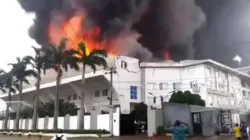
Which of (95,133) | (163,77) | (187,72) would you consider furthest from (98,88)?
(95,133)

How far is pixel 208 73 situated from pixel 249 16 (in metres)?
19.6

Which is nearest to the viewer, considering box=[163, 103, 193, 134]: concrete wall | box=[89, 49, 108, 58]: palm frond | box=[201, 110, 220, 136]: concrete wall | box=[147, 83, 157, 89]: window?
box=[201, 110, 220, 136]: concrete wall

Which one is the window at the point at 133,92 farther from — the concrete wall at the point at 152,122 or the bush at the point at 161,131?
the bush at the point at 161,131

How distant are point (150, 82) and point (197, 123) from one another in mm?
25231

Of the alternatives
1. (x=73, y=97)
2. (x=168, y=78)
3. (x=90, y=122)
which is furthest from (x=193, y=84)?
(x=73, y=97)

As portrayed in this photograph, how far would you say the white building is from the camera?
52.6m

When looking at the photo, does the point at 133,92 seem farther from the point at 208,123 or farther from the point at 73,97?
the point at 208,123

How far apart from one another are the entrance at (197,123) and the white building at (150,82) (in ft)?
65.9

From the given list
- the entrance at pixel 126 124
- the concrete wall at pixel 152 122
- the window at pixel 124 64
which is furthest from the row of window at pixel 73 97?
the concrete wall at pixel 152 122

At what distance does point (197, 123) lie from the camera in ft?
104

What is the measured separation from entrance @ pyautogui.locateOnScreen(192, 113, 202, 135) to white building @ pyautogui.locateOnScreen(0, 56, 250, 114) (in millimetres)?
20079

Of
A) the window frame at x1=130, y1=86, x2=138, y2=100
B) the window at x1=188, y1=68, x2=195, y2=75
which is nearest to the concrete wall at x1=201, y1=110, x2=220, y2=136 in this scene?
the window frame at x1=130, y1=86, x2=138, y2=100

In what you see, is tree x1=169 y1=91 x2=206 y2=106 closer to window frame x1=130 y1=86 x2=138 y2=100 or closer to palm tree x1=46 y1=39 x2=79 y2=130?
window frame x1=130 y1=86 x2=138 y2=100

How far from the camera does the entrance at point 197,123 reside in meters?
31.5
